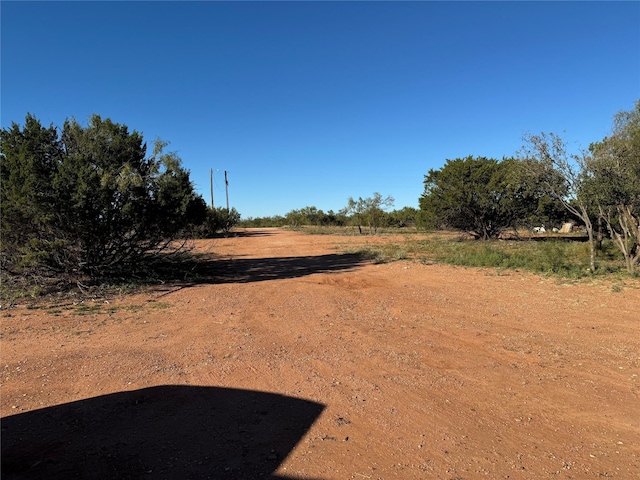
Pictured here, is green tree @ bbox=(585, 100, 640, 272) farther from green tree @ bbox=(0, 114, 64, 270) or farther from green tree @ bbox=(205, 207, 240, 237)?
green tree @ bbox=(205, 207, 240, 237)

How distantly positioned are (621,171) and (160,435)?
13214mm

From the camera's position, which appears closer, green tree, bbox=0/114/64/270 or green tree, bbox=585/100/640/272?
A: green tree, bbox=0/114/64/270

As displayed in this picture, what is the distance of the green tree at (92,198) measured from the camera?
937 cm

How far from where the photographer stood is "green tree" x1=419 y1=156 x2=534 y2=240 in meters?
26.0

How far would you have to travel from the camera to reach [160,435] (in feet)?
10.8

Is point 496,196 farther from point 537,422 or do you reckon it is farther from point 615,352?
point 537,422

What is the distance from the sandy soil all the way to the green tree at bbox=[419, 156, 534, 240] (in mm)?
19001

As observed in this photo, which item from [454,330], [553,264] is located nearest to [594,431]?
[454,330]

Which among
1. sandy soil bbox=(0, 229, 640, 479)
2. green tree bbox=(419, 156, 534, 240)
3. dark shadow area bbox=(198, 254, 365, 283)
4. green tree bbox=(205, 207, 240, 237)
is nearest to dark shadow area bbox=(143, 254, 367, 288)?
dark shadow area bbox=(198, 254, 365, 283)

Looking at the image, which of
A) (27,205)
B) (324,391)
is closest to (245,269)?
(27,205)

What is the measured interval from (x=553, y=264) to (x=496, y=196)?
1503 cm

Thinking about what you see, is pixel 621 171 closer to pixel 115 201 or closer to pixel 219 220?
pixel 115 201

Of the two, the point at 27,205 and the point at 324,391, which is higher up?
the point at 27,205

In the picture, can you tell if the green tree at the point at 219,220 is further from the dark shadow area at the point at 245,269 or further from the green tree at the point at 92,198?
the green tree at the point at 92,198
